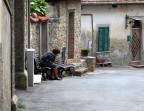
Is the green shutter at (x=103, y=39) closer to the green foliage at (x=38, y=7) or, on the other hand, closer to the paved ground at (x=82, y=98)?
the green foliage at (x=38, y=7)

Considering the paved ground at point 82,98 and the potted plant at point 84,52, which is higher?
the potted plant at point 84,52

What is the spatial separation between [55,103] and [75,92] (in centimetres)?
226

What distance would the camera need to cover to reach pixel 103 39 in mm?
31172

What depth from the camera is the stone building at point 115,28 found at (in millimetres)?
30828

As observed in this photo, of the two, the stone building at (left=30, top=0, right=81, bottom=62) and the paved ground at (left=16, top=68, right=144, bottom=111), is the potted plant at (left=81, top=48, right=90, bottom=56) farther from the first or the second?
the paved ground at (left=16, top=68, right=144, bottom=111)

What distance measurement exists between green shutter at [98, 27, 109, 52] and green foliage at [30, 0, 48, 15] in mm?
12805

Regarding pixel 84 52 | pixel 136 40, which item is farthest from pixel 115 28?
pixel 84 52

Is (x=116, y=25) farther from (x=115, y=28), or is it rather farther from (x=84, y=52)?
(x=84, y=52)

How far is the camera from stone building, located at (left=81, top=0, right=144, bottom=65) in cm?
3083

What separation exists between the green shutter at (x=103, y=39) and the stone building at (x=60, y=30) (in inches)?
287

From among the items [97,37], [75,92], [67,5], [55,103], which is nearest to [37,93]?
[75,92]

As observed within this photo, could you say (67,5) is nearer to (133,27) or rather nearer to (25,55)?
(25,55)

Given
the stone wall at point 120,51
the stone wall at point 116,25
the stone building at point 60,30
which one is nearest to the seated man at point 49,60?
the stone building at point 60,30

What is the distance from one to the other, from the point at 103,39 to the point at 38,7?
13.3 metres
